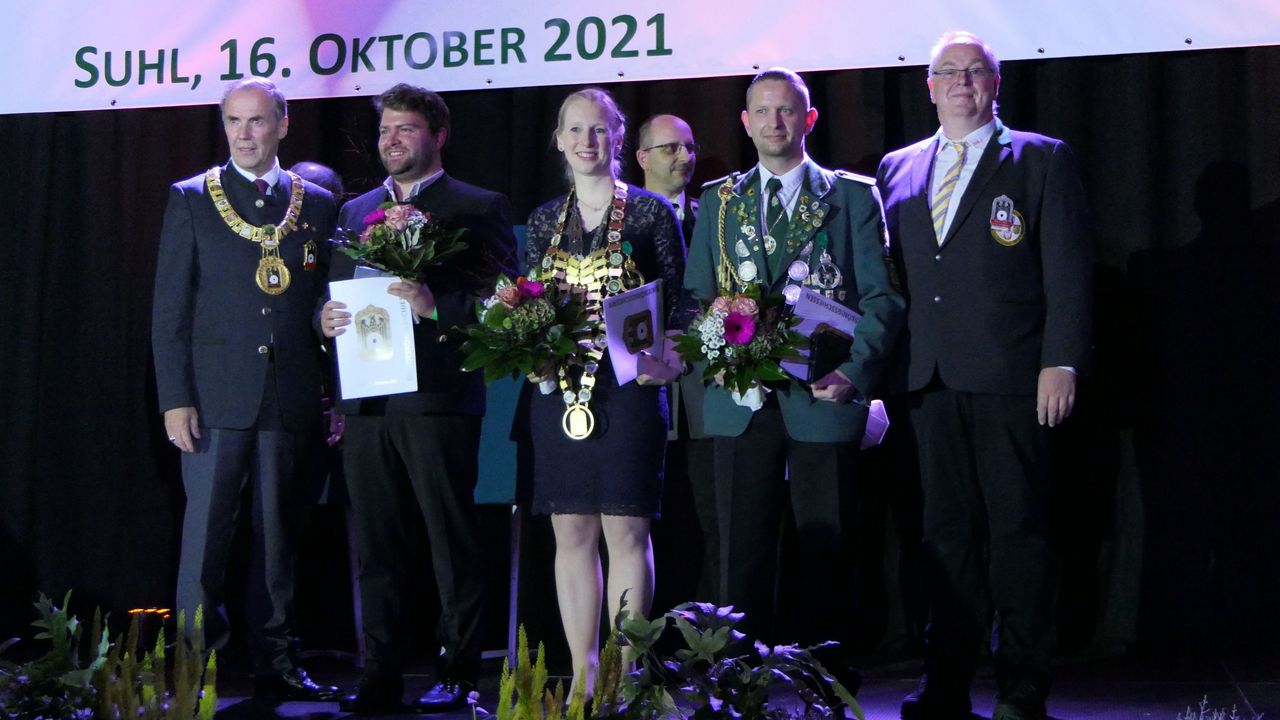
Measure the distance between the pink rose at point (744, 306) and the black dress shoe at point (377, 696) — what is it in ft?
4.79

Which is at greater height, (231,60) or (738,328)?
(231,60)

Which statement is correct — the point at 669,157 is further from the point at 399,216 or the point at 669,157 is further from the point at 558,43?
the point at 399,216

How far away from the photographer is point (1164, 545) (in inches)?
174

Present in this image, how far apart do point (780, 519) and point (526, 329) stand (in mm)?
783

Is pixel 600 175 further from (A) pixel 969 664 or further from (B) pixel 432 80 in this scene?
(A) pixel 969 664

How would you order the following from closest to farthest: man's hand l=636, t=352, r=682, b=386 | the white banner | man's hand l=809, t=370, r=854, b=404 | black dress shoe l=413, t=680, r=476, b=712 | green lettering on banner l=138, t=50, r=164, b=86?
man's hand l=809, t=370, r=854, b=404, man's hand l=636, t=352, r=682, b=386, black dress shoe l=413, t=680, r=476, b=712, the white banner, green lettering on banner l=138, t=50, r=164, b=86

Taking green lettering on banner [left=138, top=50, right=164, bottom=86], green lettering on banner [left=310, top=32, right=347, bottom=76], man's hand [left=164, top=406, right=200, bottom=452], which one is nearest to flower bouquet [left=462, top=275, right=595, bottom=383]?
man's hand [left=164, top=406, right=200, bottom=452]

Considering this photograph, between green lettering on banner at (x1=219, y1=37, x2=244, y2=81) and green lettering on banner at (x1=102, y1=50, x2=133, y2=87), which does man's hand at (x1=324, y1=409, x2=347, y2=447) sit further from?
green lettering on banner at (x1=102, y1=50, x2=133, y2=87)

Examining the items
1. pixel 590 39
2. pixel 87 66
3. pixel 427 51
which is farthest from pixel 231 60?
pixel 590 39

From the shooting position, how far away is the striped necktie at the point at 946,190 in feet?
11.7

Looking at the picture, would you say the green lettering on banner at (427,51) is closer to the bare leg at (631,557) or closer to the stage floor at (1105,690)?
the bare leg at (631,557)

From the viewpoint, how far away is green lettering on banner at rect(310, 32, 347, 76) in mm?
4738

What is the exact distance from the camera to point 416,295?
12.1ft

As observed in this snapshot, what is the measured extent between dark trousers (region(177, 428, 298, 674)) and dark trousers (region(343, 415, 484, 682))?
1.07ft
